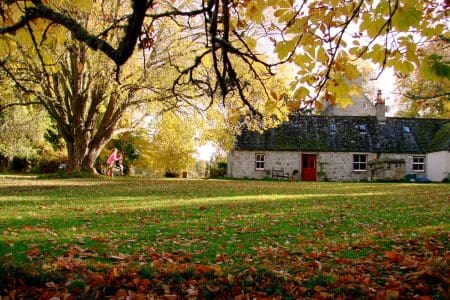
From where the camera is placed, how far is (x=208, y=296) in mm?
4453

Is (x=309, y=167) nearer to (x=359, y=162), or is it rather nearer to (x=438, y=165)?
(x=359, y=162)

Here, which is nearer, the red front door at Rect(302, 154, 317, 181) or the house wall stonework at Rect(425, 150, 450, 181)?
the house wall stonework at Rect(425, 150, 450, 181)

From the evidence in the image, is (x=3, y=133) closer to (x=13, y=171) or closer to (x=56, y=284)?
(x=13, y=171)

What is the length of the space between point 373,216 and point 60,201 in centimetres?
879

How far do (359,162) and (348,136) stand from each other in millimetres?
2486

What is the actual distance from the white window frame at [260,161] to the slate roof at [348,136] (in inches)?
28.0

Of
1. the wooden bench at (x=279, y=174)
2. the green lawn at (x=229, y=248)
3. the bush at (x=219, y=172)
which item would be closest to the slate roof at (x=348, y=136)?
the wooden bench at (x=279, y=174)

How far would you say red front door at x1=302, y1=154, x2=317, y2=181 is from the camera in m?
35.8

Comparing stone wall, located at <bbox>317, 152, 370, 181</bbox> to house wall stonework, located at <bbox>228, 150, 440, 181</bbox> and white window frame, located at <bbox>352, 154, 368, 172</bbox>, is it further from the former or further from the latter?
white window frame, located at <bbox>352, 154, 368, 172</bbox>

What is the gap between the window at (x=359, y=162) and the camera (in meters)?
35.8

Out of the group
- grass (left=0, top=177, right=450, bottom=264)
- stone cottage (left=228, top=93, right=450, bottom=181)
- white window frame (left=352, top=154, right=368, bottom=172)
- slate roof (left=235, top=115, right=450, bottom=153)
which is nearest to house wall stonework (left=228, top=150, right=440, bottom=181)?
stone cottage (left=228, top=93, right=450, bottom=181)

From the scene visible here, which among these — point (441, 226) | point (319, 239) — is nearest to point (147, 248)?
point (319, 239)

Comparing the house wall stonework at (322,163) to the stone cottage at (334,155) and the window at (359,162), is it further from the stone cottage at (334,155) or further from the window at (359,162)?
the window at (359,162)

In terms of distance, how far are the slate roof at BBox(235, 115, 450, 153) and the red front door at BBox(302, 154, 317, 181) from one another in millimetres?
833
